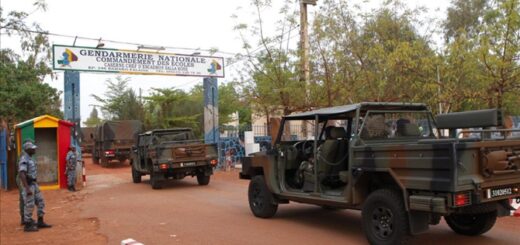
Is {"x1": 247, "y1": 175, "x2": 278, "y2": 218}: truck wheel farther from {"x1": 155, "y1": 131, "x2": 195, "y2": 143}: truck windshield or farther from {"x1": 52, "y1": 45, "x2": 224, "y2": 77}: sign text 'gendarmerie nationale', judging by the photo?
{"x1": 52, "y1": 45, "x2": 224, "y2": 77}: sign text 'gendarmerie nationale'

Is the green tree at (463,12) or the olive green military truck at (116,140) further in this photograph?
the green tree at (463,12)

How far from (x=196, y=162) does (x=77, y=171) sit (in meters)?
5.12

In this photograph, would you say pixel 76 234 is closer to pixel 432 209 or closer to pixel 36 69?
pixel 432 209

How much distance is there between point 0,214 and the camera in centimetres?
1196

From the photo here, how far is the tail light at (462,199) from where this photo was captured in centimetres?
588

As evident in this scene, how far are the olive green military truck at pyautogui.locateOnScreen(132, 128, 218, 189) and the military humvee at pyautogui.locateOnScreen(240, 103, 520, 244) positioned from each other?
253 inches

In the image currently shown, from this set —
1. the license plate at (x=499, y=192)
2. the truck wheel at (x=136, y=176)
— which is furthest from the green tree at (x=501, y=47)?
the truck wheel at (x=136, y=176)

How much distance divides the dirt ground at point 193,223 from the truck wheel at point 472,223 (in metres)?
0.11

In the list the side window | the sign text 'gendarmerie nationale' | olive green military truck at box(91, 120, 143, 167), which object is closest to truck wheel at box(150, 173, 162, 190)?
the sign text 'gendarmerie nationale'

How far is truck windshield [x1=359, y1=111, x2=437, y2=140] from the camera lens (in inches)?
312

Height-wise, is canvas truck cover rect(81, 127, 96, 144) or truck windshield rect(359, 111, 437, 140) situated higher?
canvas truck cover rect(81, 127, 96, 144)

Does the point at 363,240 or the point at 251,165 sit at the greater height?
the point at 251,165

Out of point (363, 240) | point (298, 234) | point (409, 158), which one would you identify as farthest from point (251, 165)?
point (409, 158)

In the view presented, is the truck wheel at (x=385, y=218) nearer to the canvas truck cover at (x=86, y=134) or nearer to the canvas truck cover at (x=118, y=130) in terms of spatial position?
the canvas truck cover at (x=118, y=130)
